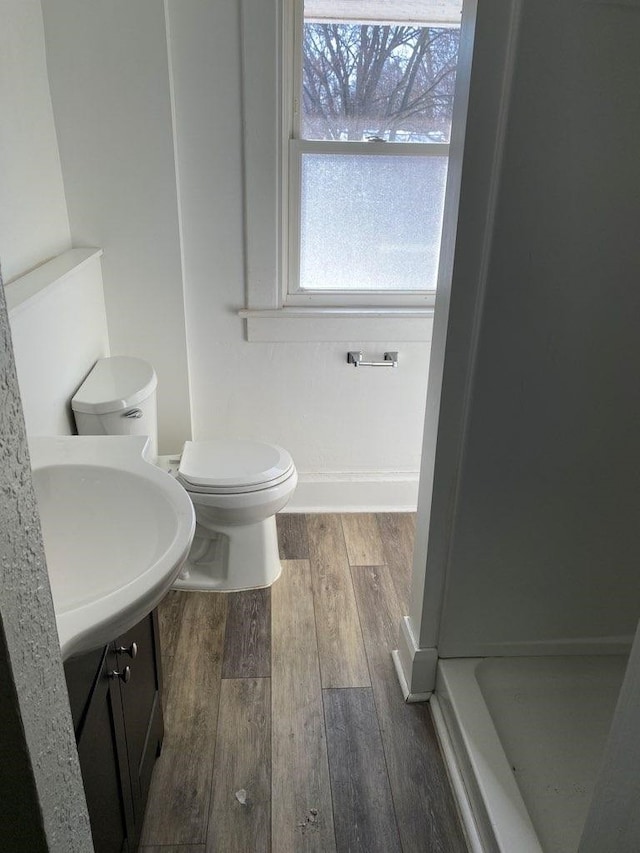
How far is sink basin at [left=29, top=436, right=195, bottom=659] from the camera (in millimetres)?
1061

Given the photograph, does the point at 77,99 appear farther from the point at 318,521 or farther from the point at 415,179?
the point at 318,521

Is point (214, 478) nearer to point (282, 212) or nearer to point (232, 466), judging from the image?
point (232, 466)

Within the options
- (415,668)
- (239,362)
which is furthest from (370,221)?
(415,668)

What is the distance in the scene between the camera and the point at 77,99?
2.08m

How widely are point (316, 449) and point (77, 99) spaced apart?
1.52 metres

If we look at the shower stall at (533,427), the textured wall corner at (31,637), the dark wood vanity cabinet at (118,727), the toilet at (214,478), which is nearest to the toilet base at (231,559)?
the toilet at (214,478)

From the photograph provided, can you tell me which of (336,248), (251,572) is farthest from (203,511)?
(336,248)

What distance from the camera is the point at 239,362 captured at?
253 cm

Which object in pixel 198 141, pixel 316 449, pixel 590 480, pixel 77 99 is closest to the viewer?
pixel 590 480

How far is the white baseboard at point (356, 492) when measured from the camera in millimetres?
2760

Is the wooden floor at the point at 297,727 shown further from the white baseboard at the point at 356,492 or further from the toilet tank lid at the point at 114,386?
the toilet tank lid at the point at 114,386

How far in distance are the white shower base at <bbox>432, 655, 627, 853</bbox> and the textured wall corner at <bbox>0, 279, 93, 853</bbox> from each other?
1.05 metres

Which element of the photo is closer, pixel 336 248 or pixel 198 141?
pixel 198 141

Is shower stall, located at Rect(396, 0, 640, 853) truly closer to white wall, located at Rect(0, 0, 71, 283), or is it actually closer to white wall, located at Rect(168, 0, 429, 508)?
white wall, located at Rect(168, 0, 429, 508)
